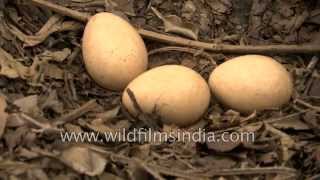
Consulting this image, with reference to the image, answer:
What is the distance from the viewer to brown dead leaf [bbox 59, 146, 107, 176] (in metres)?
1.22

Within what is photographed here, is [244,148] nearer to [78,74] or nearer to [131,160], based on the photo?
[131,160]

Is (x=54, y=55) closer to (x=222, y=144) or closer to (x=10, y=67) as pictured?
(x=10, y=67)

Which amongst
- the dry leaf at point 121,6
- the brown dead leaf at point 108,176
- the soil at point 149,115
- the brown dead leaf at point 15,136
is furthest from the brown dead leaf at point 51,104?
the dry leaf at point 121,6

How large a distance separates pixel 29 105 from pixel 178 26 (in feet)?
1.56

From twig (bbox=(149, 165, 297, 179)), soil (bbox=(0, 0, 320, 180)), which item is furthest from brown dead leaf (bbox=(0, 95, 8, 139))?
twig (bbox=(149, 165, 297, 179))

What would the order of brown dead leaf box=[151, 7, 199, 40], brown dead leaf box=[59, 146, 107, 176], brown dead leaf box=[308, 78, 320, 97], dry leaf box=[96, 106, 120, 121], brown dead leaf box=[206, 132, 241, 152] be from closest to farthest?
1. brown dead leaf box=[59, 146, 107, 176]
2. brown dead leaf box=[206, 132, 241, 152]
3. dry leaf box=[96, 106, 120, 121]
4. brown dead leaf box=[308, 78, 320, 97]
5. brown dead leaf box=[151, 7, 199, 40]

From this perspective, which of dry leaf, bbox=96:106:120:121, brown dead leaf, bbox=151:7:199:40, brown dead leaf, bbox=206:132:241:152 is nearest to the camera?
brown dead leaf, bbox=206:132:241:152

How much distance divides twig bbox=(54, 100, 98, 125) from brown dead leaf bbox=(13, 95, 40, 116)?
6 centimetres

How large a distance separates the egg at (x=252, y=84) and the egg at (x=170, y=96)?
53mm

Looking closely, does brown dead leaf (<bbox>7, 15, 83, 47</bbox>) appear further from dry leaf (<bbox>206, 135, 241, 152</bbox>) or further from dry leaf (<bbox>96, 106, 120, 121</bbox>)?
dry leaf (<bbox>206, 135, 241, 152</bbox>)

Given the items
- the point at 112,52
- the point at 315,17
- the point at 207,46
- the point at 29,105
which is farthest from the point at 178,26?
the point at 29,105

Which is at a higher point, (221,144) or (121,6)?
(121,6)

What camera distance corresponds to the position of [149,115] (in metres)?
1.44

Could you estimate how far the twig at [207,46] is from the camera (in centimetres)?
163
